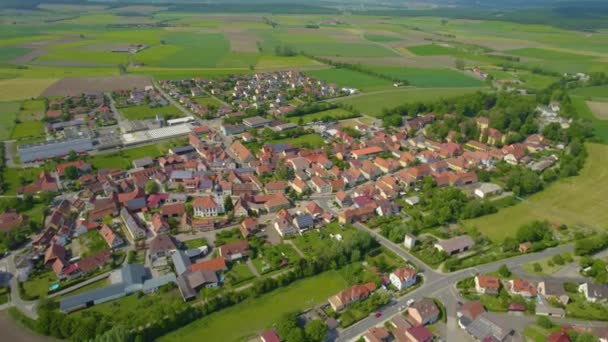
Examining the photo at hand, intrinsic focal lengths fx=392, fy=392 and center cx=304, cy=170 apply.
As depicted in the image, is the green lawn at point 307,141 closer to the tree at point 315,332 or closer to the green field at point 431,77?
the tree at point 315,332

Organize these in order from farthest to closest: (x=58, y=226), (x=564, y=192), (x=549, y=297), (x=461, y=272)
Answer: (x=564, y=192) < (x=58, y=226) < (x=461, y=272) < (x=549, y=297)

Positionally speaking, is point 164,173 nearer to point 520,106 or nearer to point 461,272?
point 461,272

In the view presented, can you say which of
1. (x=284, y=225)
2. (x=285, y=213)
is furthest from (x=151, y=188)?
(x=284, y=225)

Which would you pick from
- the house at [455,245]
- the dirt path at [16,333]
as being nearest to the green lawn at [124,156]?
the dirt path at [16,333]

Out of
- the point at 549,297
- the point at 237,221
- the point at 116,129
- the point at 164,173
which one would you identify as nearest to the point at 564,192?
the point at 549,297

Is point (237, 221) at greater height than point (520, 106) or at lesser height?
lesser

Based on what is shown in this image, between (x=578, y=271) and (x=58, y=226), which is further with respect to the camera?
(x=58, y=226)

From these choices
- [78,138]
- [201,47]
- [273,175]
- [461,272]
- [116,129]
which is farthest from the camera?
[201,47]

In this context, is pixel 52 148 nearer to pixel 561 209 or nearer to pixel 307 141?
pixel 307 141
